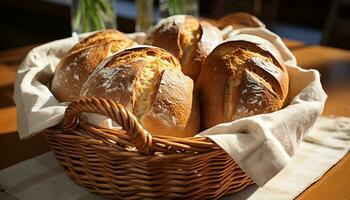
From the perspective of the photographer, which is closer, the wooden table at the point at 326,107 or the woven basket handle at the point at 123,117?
the woven basket handle at the point at 123,117

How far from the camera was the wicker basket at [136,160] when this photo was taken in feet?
2.06

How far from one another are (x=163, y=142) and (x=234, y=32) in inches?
19.6

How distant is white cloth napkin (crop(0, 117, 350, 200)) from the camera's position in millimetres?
739

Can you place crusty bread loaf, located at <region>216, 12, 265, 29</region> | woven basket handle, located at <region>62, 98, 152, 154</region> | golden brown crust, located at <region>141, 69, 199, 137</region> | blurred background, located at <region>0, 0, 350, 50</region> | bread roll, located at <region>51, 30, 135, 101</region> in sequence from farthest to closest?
blurred background, located at <region>0, 0, 350, 50</region> → crusty bread loaf, located at <region>216, 12, 265, 29</region> → bread roll, located at <region>51, 30, 135, 101</region> → golden brown crust, located at <region>141, 69, 199, 137</region> → woven basket handle, located at <region>62, 98, 152, 154</region>

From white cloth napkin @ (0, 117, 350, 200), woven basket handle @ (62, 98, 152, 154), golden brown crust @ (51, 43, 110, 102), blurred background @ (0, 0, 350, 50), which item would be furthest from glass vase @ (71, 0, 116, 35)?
blurred background @ (0, 0, 350, 50)

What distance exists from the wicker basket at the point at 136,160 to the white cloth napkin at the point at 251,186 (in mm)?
29

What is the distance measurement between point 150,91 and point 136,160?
127 mm

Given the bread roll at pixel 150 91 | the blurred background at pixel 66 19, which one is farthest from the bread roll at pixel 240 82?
the blurred background at pixel 66 19

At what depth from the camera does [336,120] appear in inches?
38.6

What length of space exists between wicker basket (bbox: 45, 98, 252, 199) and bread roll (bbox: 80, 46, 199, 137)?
0.06m

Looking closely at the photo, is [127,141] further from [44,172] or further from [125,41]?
[125,41]

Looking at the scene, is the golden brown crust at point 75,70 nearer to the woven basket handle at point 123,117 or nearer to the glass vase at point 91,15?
the woven basket handle at point 123,117

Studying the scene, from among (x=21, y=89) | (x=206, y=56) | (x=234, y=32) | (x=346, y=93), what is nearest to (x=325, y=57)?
(x=346, y=93)

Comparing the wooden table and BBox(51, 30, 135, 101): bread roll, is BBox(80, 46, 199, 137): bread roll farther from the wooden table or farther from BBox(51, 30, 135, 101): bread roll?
the wooden table
